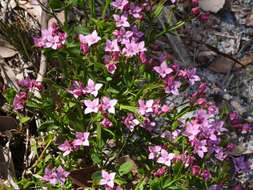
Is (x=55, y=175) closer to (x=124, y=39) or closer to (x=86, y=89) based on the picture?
(x=86, y=89)

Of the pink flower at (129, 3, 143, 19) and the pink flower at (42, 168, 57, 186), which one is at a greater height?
the pink flower at (129, 3, 143, 19)

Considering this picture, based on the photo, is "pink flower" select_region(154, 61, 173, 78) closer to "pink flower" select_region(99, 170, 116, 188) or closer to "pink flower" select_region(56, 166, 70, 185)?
"pink flower" select_region(99, 170, 116, 188)

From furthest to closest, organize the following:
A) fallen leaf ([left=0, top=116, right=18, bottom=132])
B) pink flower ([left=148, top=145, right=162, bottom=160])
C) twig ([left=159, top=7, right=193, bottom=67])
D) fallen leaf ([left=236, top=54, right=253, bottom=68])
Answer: fallen leaf ([left=236, top=54, right=253, bottom=68]), twig ([left=159, top=7, right=193, bottom=67]), fallen leaf ([left=0, top=116, right=18, bottom=132]), pink flower ([left=148, top=145, right=162, bottom=160])

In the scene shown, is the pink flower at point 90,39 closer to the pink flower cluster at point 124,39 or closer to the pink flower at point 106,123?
the pink flower cluster at point 124,39

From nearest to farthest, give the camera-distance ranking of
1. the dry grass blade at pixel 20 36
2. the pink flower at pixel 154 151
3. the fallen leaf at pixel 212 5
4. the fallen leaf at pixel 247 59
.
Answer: the pink flower at pixel 154 151
the dry grass blade at pixel 20 36
the fallen leaf at pixel 247 59
the fallen leaf at pixel 212 5

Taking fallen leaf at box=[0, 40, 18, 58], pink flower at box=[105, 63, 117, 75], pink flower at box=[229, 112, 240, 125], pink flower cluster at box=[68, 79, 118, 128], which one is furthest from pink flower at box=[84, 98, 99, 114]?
fallen leaf at box=[0, 40, 18, 58]

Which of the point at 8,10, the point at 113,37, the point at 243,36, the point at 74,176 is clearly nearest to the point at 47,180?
the point at 74,176

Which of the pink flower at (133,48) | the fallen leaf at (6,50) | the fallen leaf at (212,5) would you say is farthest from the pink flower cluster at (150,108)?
the fallen leaf at (212,5)
